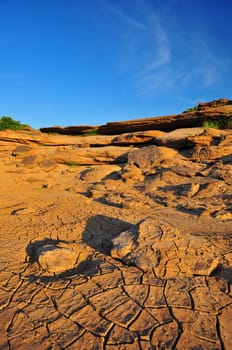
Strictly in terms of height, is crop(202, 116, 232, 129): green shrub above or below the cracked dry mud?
above

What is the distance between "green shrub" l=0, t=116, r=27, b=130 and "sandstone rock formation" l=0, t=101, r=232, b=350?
7.68 metres

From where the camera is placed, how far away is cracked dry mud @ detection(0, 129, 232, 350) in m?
1.50

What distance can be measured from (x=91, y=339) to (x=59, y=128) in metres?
11.8

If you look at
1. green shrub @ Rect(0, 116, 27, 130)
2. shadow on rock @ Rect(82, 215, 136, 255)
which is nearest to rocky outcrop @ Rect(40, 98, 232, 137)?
green shrub @ Rect(0, 116, 27, 130)

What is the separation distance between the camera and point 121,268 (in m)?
2.24

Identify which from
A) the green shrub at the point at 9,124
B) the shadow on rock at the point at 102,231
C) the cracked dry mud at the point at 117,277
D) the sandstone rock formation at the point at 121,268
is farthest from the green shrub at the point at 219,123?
the green shrub at the point at 9,124

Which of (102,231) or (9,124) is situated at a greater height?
(9,124)

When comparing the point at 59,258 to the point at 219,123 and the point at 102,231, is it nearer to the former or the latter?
the point at 102,231

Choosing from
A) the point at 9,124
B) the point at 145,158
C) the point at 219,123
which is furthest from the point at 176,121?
the point at 9,124

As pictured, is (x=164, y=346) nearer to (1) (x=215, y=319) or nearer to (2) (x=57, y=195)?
(1) (x=215, y=319)

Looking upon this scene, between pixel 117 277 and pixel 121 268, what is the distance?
0.15 m

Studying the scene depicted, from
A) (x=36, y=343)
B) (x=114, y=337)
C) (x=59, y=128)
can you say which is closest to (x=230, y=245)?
(x=114, y=337)

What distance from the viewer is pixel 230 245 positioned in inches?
102

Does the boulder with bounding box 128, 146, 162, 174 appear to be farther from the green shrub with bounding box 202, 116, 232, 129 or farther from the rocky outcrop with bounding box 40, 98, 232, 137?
the green shrub with bounding box 202, 116, 232, 129
